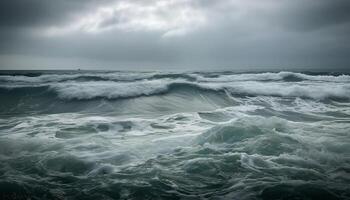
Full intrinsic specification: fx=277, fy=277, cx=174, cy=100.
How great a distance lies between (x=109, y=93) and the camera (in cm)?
1423

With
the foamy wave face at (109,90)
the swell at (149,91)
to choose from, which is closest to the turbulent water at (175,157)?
the foamy wave face at (109,90)

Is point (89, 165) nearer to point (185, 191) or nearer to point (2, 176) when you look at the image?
point (2, 176)

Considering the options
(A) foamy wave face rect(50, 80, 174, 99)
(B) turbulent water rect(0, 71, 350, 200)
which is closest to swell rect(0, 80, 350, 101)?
(A) foamy wave face rect(50, 80, 174, 99)

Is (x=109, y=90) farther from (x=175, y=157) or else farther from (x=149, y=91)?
(x=175, y=157)

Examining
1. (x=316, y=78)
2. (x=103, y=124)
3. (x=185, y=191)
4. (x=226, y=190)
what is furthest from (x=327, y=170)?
(x=316, y=78)

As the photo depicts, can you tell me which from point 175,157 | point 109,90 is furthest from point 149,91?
point 175,157

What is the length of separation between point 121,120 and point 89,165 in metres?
4.21

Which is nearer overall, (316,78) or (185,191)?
(185,191)

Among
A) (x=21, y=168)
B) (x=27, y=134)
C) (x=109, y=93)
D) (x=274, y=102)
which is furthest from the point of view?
(x=109, y=93)

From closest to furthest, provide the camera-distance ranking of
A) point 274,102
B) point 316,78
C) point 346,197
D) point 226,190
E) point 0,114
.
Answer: point 346,197 < point 226,190 < point 0,114 < point 274,102 < point 316,78

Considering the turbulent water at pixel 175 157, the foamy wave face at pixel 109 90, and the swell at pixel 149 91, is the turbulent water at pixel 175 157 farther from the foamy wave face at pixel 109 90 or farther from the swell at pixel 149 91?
the swell at pixel 149 91

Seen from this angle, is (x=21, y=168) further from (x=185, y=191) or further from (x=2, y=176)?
(x=185, y=191)

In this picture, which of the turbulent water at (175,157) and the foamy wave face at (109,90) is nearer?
the turbulent water at (175,157)

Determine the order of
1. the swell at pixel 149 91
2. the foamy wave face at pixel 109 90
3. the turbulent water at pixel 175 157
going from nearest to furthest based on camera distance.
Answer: the turbulent water at pixel 175 157, the foamy wave face at pixel 109 90, the swell at pixel 149 91
